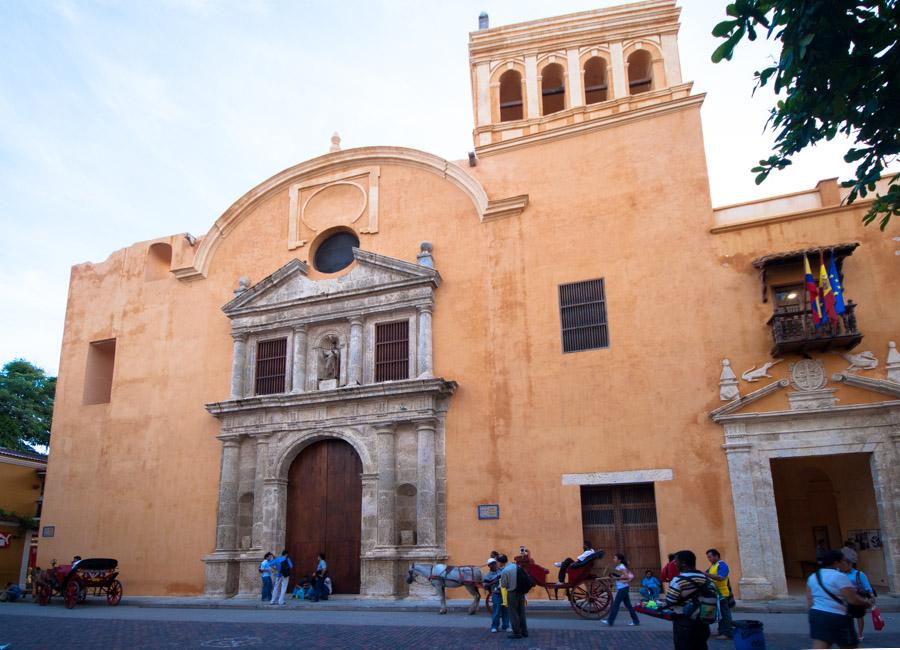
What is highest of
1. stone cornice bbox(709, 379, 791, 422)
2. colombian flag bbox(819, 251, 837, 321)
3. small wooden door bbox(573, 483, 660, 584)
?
colombian flag bbox(819, 251, 837, 321)

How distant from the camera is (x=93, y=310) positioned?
74.8 feet

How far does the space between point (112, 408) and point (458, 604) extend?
1203 cm

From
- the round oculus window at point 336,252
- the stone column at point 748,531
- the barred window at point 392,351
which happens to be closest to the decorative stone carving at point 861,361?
the stone column at point 748,531

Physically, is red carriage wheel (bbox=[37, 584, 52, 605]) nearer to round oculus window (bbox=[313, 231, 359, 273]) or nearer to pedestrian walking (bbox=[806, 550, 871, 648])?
round oculus window (bbox=[313, 231, 359, 273])

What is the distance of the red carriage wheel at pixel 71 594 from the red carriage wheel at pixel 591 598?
11681 millimetres

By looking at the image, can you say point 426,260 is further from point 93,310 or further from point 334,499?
point 93,310

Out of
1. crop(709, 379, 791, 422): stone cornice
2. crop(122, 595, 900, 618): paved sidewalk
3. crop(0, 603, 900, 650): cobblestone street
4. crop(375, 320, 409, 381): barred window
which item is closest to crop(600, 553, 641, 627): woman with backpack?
crop(0, 603, 900, 650): cobblestone street

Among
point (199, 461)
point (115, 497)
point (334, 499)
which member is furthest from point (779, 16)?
point (115, 497)

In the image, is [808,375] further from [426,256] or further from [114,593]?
[114,593]

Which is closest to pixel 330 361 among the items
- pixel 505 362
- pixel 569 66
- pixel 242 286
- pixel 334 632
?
pixel 242 286

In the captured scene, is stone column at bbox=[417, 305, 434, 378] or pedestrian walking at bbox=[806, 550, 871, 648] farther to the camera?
stone column at bbox=[417, 305, 434, 378]

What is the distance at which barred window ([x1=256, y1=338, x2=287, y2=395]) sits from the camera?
63.5 feet

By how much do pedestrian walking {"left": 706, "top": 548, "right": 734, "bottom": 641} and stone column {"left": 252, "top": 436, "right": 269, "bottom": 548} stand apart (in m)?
11.2

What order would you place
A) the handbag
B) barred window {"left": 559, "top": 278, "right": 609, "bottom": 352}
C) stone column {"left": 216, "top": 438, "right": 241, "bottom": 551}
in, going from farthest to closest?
stone column {"left": 216, "top": 438, "right": 241, "bottom": 551} < barred window {"left": 559, "top": 278, "right": 609, "bottom": 352} < the handbag
